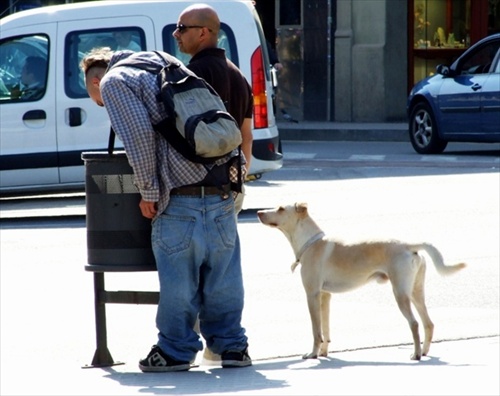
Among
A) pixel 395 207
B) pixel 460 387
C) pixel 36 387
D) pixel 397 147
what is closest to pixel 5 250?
pixel 395 207

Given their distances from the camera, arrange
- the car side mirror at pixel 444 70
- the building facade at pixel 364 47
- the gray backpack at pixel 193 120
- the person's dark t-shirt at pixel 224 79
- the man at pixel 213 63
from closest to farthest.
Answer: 1. the gray backpack at pixel 193 120
2. the man at pixel 213 63
3. the person's dark t-shirt at pixel 224 79
4. the car side mirror at pixel 444 70
5. the building facade at pixel 364 47

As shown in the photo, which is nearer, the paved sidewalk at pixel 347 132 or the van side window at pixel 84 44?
the van side window at pixel 84 44

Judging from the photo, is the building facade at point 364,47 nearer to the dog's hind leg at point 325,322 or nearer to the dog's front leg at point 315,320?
the dog's hind leg at point 325,322

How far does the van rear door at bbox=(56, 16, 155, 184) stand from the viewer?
41.7 feet

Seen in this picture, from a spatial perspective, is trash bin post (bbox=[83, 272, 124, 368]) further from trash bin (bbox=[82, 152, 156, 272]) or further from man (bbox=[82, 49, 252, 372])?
man (bbox=[82, 49, 252, 372])

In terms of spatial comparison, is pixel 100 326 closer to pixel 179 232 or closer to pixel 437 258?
pixel 179 232

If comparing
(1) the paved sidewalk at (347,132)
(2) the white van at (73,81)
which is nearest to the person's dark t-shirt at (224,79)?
(2) the white van at (73,81)

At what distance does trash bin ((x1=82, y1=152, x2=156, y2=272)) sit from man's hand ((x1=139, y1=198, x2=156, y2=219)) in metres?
0.18

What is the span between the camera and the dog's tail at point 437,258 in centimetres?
695

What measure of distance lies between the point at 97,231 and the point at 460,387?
1938mm

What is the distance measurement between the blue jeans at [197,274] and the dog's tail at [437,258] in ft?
3.21

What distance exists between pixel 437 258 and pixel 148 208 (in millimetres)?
1598

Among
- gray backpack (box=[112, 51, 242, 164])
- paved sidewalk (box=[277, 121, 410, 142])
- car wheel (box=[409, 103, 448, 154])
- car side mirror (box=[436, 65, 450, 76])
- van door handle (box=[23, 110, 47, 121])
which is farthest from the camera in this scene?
paved sidewalk (box=[277, 121, 410, 142])

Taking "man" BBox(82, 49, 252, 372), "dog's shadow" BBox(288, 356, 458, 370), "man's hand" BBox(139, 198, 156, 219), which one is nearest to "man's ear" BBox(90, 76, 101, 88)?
"man" BBox(82, 49, 252, 372)
